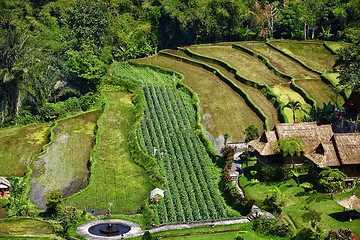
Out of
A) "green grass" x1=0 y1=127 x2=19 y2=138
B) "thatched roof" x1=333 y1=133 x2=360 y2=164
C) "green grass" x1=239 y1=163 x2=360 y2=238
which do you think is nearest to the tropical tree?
"green grass" x1=239 y1=163 x2=360 y2=238

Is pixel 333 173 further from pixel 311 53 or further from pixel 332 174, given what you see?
pixel 311 53

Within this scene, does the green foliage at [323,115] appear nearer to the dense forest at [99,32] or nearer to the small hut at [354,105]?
the small hut at [354,105]

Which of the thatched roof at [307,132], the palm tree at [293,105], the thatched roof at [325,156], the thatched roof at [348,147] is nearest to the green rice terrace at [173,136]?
the palm tree at [293,105]

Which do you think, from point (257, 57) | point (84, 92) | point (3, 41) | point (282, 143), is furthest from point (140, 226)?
point (257, 57)

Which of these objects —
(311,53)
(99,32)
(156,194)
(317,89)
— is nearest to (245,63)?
(311,53)

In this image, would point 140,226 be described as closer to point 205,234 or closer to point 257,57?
point 205,234
